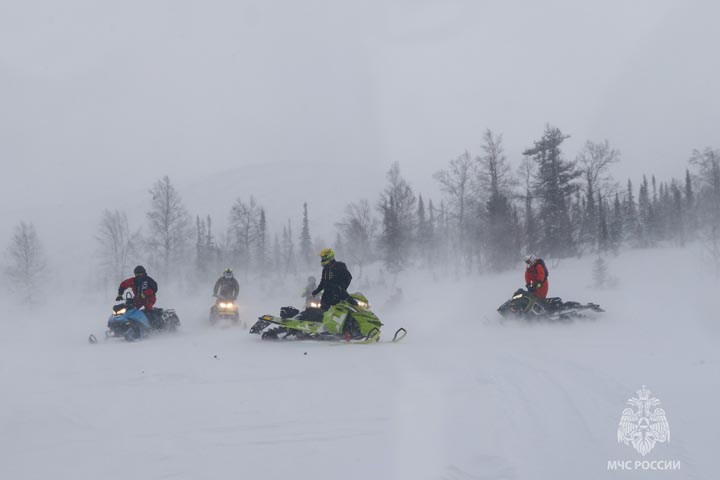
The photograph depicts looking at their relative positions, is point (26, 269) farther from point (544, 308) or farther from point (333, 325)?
point (544, 308)

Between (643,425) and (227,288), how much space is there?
12.6 meters

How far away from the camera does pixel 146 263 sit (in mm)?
49219

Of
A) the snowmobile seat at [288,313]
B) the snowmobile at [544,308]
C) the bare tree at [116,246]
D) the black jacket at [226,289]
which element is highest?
the bare tree at [116,246]

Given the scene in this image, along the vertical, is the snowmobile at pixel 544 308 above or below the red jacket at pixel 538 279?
below

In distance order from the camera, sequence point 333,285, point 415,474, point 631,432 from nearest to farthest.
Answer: point 415,474, point 631,432, point 333,285

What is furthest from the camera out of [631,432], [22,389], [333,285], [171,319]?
[171,319]

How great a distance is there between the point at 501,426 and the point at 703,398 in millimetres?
1868

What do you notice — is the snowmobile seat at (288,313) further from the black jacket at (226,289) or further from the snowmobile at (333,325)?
the black jacket at (226,289)

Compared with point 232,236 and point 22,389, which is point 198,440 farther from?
point 232,236

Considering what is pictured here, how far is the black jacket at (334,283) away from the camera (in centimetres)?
977

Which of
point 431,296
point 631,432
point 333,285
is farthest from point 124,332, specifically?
point 431,296

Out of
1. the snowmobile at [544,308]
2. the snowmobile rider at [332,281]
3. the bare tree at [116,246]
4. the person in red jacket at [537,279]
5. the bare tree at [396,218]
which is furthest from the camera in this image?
the bare tree at [116,246]

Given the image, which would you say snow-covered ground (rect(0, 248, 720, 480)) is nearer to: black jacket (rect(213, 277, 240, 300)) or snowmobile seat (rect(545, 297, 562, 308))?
snowmobile seat (rect(545, 297, 562, 308))

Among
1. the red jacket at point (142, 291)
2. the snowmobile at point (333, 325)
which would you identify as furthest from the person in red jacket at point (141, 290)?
the snowmobile at point (333, 325)
